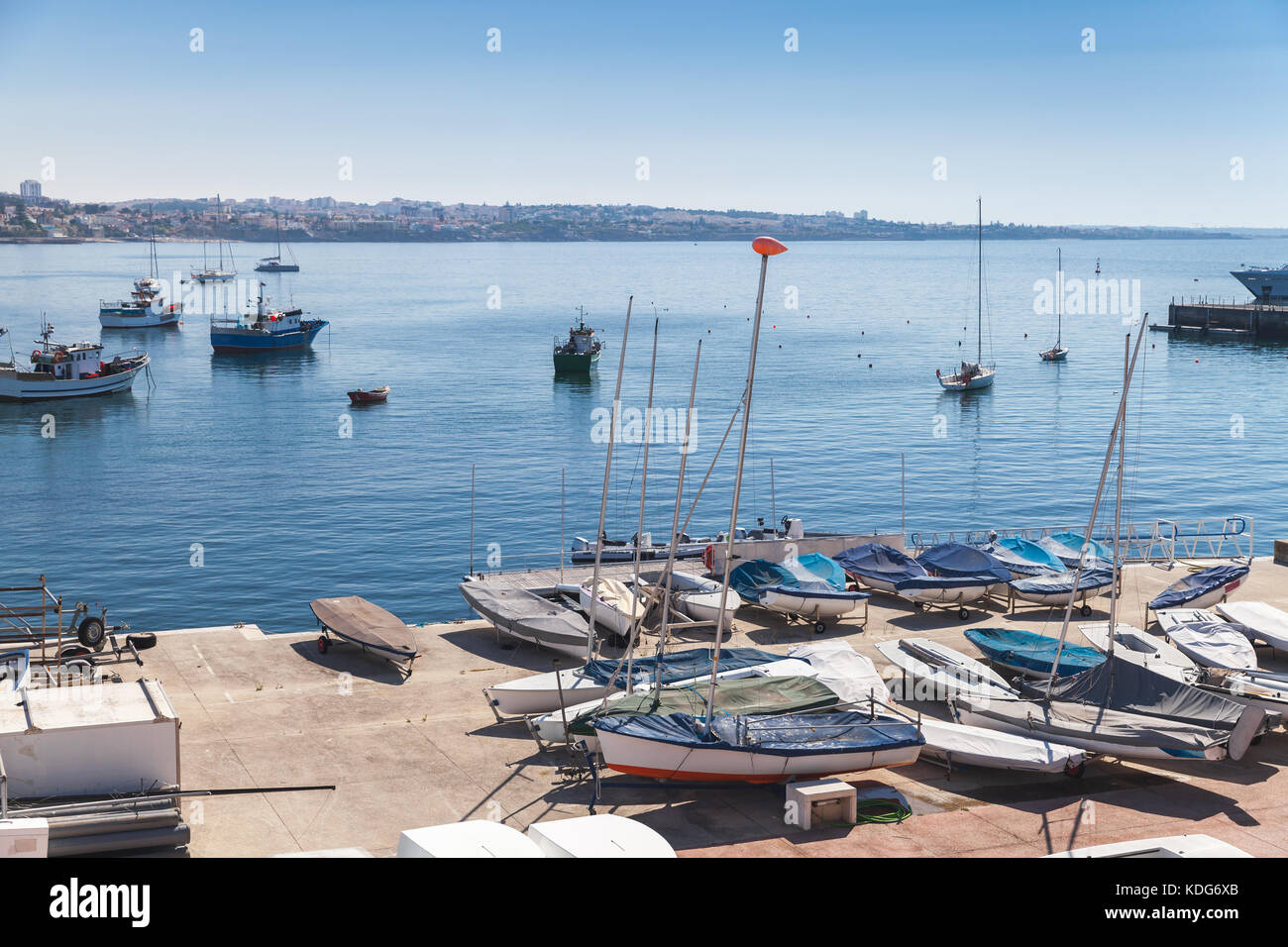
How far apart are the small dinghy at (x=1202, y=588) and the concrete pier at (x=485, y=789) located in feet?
27.9

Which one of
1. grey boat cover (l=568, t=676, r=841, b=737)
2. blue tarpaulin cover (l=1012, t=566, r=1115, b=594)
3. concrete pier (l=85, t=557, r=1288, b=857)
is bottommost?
concrete pier (l=85, t=557, r=1288, b=857)

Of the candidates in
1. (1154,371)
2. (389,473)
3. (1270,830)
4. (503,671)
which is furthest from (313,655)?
(1154,371)

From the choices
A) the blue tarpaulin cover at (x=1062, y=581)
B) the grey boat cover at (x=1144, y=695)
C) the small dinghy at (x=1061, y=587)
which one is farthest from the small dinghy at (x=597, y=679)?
the blue tarpaulin cover at (x=1062, y=581)

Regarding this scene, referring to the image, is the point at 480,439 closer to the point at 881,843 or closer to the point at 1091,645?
the point at 1091,645

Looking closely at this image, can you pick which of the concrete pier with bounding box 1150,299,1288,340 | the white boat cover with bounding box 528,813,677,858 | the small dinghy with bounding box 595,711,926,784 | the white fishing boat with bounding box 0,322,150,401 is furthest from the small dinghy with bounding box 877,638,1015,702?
the concrete pier with bounding box 1150,299,1288,340

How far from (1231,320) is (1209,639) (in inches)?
5391

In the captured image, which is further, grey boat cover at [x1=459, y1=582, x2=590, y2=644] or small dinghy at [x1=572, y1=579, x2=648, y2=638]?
small dinghy at [x1=572, y1=579, x2=648, y2=638]

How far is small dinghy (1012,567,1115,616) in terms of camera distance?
1271 inches

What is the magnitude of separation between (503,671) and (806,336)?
13138 cm

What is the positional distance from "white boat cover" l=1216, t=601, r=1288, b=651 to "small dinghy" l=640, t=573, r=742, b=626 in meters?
11.6

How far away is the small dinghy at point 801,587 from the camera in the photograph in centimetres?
3094

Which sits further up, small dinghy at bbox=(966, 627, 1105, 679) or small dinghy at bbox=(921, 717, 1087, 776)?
small dinghy at bbox=(966, 627, 1105, 679)

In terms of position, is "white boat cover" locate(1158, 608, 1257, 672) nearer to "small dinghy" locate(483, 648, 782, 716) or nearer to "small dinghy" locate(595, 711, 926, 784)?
"small dinghy" locate(483, 648, 782, 716)

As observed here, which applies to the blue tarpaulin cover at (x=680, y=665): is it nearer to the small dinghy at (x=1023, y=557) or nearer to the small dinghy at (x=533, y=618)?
the small dinghy at (x=533, y=618)
